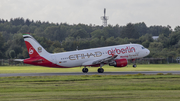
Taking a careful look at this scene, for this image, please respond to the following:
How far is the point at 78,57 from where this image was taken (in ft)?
170

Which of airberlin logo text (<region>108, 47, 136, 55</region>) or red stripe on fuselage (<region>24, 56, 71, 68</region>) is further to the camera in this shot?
airberlin logo text (<region>108, 47, 136, 55</region>)

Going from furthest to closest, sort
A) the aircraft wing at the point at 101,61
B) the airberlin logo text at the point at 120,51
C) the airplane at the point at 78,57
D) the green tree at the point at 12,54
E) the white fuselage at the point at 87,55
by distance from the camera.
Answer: the green tree at the point at 12,54
the airberlin logo text at the point at 120,51
the white fuselage at the point at 87,55
the aircraft wing at the point at 101,61
the airplane at the point at 78,57

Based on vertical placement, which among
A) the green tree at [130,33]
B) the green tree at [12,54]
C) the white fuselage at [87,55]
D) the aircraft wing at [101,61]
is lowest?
the aircraft wing at [101,61]

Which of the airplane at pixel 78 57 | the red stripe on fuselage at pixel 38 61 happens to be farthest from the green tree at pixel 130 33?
the red stripe on fuselage at pixel 38 61

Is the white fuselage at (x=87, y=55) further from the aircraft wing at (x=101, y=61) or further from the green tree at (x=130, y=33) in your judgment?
the green tree at (x=130, y=33)

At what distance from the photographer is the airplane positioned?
162 feet

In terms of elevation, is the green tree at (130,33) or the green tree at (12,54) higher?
the green tree at (130,33)

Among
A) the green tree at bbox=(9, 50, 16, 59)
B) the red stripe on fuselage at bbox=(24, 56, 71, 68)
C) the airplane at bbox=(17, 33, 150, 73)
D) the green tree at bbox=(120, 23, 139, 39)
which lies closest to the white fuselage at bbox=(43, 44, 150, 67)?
the airplane at bbox=(17, 33, 150, 73)

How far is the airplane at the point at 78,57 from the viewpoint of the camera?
1943 inches

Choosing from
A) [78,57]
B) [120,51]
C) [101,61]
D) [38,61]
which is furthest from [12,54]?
[101,61]

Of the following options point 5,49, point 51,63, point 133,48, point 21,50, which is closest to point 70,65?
point 51,63

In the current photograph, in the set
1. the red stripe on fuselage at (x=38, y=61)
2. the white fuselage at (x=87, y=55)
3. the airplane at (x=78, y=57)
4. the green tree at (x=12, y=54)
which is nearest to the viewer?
the red stripe on fuselage at (x=38, y=61)

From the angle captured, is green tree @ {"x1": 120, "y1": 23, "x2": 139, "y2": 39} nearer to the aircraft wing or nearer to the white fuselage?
the white fuselage

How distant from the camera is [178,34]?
13125cm
